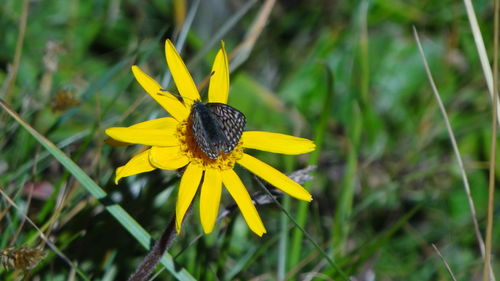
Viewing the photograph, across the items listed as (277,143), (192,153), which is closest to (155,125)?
(192,153)

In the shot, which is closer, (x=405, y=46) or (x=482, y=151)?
(x=482, y=151)

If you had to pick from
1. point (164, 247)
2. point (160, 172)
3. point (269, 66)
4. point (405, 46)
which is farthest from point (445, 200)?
point (164, 247)

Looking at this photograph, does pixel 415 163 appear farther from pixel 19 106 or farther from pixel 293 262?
pixel 19 106

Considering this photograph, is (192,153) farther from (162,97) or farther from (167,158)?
(162,97)

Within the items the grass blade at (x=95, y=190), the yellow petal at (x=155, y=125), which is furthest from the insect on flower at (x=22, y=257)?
the yellow petal at (x=155, y=125)

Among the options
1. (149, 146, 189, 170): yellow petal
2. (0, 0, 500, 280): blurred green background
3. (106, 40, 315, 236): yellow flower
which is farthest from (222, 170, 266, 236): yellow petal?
(0, 0, 500, 280): blurred green background

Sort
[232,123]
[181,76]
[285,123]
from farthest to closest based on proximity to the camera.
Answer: [285,123] → [181,76] → [232,123]
